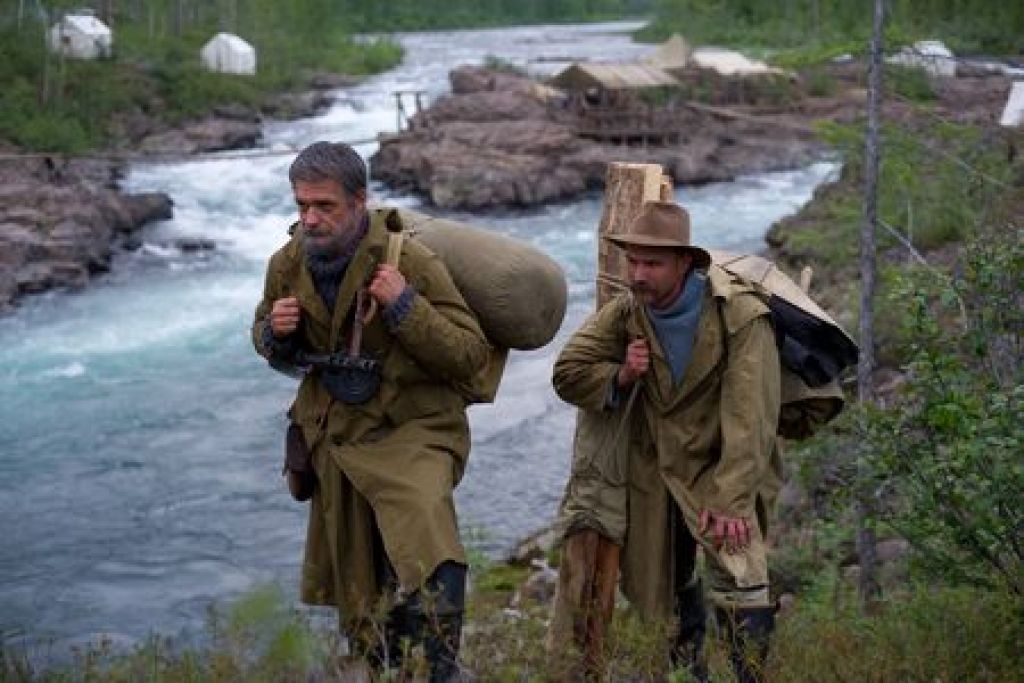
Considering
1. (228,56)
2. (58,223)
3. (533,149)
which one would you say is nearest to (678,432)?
(58,223)

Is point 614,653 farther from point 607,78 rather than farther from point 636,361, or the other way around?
point 607,78

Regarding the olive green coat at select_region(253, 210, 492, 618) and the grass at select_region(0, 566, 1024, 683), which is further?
the olive green coat at select_region(253, 210, 492, 618)

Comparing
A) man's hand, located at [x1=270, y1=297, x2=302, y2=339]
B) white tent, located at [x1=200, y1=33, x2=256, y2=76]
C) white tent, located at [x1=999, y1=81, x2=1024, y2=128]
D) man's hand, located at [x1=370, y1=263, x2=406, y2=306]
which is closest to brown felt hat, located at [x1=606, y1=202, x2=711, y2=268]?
man's hand, located at [x1=370, y1=263, x2=406, y2=306]

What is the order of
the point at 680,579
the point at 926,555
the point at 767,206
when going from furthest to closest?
the point at 767,206 → the point at 926,555 → the point at 680,579

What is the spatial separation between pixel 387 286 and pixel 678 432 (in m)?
0.90

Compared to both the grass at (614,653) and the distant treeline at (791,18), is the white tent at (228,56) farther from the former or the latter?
the grass at (614,653)

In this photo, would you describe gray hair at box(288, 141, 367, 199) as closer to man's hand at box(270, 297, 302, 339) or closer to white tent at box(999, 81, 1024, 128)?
man's hand at box(270, 297, 302, 339)

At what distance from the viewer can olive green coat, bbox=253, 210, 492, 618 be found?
3.70m

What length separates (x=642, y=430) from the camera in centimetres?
408

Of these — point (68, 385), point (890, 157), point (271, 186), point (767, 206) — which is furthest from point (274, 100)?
point (890, 157)

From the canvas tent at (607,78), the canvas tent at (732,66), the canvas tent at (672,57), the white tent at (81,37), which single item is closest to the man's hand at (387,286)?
the canvas tent at (607,78)

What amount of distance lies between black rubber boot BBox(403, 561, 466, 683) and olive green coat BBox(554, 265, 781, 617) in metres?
0.58

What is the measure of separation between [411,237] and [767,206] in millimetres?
20211

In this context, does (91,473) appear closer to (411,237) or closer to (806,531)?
(806,531)
